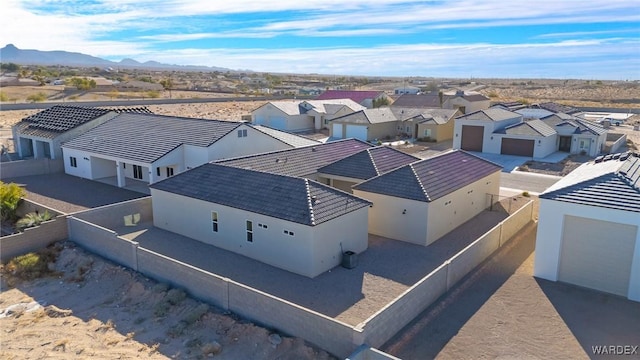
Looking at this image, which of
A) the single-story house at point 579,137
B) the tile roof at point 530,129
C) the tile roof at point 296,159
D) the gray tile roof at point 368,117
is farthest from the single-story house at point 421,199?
the gray tile roof at point 368,117

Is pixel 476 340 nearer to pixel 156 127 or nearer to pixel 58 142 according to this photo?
pixel 156 127

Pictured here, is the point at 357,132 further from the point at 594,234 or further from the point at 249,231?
the point at 594,234

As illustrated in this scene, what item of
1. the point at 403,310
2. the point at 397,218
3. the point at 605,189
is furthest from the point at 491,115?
the point at 403,310

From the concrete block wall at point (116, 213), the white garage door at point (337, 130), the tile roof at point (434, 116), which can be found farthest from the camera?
the white garage door at point (337, 130)

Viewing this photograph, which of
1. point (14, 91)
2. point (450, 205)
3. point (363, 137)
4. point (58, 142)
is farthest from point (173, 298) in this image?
point (14, 91)

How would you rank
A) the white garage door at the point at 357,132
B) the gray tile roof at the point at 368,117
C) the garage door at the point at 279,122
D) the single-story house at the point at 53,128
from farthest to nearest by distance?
the garage door at the point at 279,122 → the gray tile roof at the point at 368,117 → the white garage door at the point at 357,132 → the single-story house at the point at 53,128

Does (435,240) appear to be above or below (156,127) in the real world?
below

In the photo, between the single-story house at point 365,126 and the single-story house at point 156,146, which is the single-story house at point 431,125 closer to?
the single-story house at point 365,126
